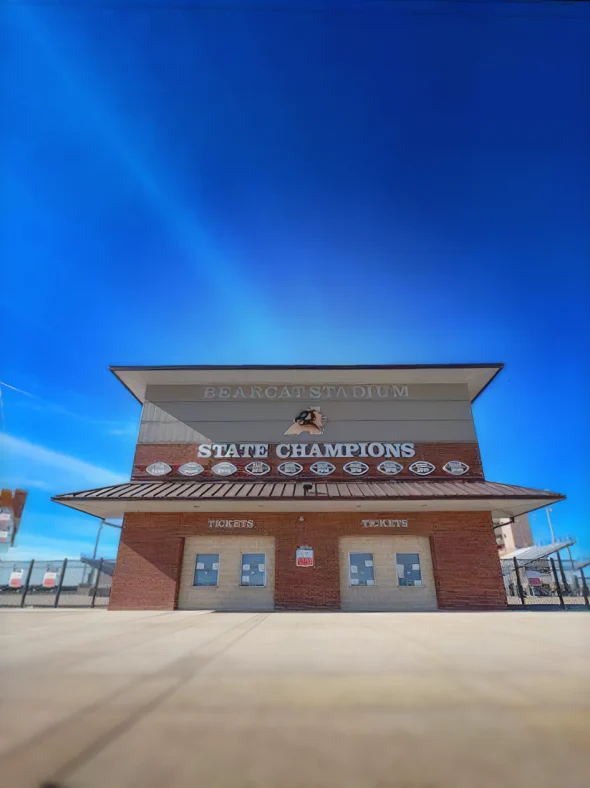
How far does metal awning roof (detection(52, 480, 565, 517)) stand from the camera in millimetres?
12059

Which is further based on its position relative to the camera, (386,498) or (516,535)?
(516,535)

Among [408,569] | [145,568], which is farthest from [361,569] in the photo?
[145,568]

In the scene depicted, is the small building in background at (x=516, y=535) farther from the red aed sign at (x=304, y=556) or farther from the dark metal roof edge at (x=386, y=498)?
the red aed sign at (x=304, y=556)

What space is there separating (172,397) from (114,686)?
14.5 metres

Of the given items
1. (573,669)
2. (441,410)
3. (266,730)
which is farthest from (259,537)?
(266,730)

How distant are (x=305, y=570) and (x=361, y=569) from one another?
1.99 m

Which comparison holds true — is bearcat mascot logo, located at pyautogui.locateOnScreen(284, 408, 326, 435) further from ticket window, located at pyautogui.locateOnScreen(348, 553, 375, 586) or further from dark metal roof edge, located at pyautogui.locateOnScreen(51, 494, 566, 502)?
ticket window, located at pyautogui.locateOnScreen(348, 553, 375, 586)

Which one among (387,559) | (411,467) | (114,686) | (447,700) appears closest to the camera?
(447,700)

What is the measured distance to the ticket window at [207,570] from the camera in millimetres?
13320

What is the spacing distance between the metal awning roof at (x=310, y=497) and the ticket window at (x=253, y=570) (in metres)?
1.71

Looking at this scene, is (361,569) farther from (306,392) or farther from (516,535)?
(516,535)

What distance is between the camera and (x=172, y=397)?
1603cm

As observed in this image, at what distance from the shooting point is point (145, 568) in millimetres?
13203

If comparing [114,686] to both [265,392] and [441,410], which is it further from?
[441,410]
